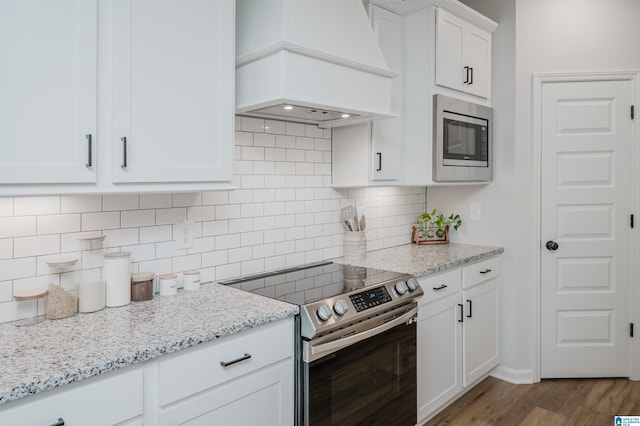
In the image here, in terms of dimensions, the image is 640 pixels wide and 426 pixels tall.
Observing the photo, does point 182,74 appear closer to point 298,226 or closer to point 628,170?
point 298,226

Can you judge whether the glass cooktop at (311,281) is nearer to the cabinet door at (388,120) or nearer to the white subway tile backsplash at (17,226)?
the cabinet door at (388,120)

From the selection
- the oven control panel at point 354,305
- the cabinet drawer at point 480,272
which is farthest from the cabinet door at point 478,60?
the oven control panel at point 354,305

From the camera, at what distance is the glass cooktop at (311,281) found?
201 cm

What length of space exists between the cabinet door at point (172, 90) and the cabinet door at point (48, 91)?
9cm

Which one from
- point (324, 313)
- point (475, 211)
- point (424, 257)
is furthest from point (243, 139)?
point (475, 211)

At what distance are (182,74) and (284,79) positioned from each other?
41cm

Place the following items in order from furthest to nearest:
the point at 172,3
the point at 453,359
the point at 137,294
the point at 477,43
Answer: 1. the point at 477,43
2. the point at 453,359
3. the point at 137,294
4. the point at 172,3

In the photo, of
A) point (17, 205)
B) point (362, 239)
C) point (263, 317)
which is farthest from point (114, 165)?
point (362, 239)

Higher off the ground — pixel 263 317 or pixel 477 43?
pixel 477 43

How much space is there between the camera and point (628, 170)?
10.4ft

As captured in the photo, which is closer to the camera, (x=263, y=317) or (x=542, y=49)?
(x=263, y=317)

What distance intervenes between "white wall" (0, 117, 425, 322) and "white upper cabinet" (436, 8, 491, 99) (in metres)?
0.85

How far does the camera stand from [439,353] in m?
2.69

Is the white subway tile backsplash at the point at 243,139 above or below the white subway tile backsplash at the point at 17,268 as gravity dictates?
above
